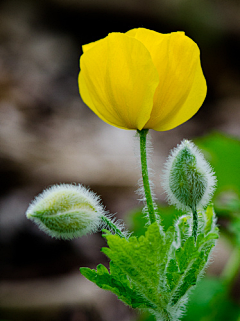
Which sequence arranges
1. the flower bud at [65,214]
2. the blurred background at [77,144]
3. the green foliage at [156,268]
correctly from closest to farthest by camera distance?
the green foliage at [156,268] < the flower bud at [65,214] < the blurred background at [77,144]

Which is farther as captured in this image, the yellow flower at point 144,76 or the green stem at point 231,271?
the green stem at point 231,271

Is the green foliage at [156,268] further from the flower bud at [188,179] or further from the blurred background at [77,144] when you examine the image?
the blurred background at [77,144]

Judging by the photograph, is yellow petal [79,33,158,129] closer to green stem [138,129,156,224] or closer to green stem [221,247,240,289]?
green stem [138,129,156,224]

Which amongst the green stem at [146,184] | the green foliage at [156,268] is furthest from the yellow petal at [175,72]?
the green foliage at [156,268]

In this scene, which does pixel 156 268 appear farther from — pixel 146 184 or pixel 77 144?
A: pixel 77 144

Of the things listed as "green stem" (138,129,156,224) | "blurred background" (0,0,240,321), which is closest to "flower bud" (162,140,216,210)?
"green stem" (138,129,156,224)

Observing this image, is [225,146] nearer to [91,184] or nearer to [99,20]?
[91,184]

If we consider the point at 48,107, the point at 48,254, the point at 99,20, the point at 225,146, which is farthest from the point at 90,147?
the point at 99,20
